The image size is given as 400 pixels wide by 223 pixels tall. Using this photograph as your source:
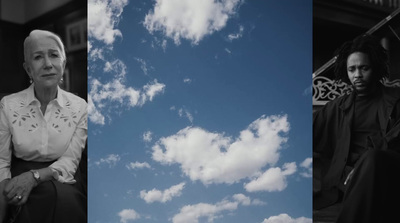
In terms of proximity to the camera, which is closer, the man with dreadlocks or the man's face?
the man with dreadlocks

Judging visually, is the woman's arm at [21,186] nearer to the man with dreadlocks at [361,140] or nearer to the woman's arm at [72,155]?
the woman's arm at [72,155]

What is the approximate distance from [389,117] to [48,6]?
2754mm

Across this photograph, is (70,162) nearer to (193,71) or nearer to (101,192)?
(101,192)

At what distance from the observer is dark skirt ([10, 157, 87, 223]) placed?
2861 millimetres

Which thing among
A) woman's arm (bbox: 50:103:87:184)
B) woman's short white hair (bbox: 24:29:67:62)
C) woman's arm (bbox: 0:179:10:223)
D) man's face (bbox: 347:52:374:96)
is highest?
woman's short white hair (bbox: 24:29:67:62)

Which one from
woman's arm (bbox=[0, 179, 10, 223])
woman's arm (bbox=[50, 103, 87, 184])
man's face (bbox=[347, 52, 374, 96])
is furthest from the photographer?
man's face (bbox=[347, 52, 374, 96])

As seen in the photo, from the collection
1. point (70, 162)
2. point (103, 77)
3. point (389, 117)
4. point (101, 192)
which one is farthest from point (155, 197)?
point (389, 117)

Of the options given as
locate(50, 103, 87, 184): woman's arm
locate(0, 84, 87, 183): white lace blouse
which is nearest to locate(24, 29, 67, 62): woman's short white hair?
locate(0, 84, 87, 183): white lace blouse

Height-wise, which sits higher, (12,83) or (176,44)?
(176,44)

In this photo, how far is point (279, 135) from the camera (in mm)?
3291

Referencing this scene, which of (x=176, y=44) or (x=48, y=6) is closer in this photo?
(x=48, y=6)

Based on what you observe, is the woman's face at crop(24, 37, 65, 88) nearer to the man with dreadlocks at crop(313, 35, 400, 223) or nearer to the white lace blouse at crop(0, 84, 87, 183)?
the white lace blouse at crop(0, 84, 87, 183)

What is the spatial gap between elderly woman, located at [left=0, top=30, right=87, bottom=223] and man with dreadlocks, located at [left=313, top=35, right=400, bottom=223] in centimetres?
193

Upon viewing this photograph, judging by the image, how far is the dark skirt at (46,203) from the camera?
113 inches
